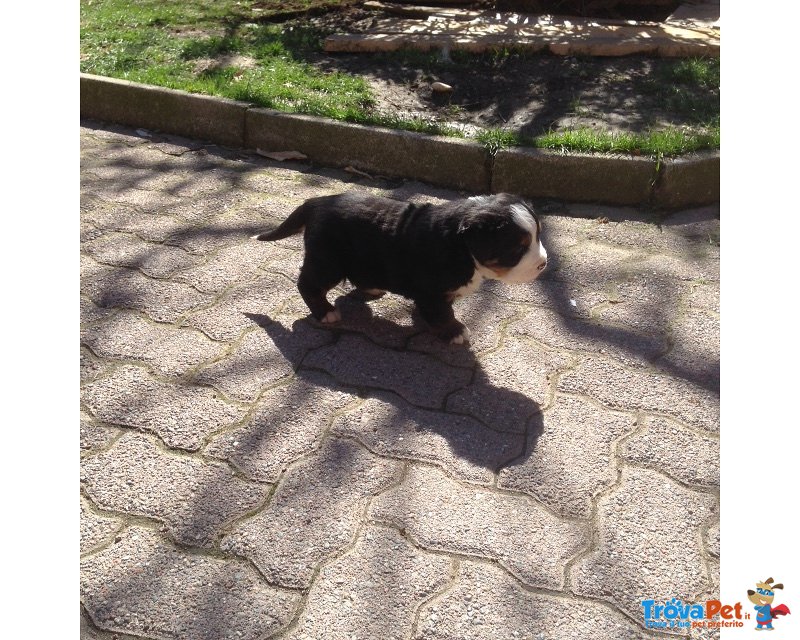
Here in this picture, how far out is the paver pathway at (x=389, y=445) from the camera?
8.00 feet

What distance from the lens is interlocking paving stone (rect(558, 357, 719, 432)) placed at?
326 cm

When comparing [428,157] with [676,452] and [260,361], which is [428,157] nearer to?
[260,361]

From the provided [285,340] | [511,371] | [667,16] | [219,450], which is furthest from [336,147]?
[667,16]

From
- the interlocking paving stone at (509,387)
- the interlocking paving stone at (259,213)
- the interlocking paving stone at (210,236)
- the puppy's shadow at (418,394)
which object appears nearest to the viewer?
the puppy's shadow at (418,394)

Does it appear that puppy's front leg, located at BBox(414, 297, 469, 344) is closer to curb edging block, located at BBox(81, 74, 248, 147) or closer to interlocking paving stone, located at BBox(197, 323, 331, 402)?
interlocking paving stone, located at BBox(197, 323, 331, 402)

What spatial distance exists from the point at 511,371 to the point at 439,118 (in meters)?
2.82

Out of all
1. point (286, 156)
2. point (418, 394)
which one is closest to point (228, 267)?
point (418, 394)

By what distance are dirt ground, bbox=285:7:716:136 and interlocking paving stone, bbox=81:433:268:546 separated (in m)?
3.34

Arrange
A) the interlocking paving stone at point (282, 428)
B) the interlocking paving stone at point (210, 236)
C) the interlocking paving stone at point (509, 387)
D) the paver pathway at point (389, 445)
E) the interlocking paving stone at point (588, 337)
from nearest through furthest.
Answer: the paver pathway at point (389, 445) → the interlocking paving stone at point (282, 428) → the interlocking paving stone at point (509, 387) → the interlocking paving stone at point (588, 337) → the interlocking paving stone at point (210, 236)

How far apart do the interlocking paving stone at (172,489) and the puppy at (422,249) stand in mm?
1121

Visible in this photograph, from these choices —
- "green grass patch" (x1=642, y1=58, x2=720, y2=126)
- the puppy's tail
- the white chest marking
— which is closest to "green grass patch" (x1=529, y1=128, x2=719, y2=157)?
"green grass patch" (x1=642, y1=58, x2=720, y2=126)

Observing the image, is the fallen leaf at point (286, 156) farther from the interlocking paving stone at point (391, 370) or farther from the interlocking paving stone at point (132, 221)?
the interlocking paving stone at point (391, 370)

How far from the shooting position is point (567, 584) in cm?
249
